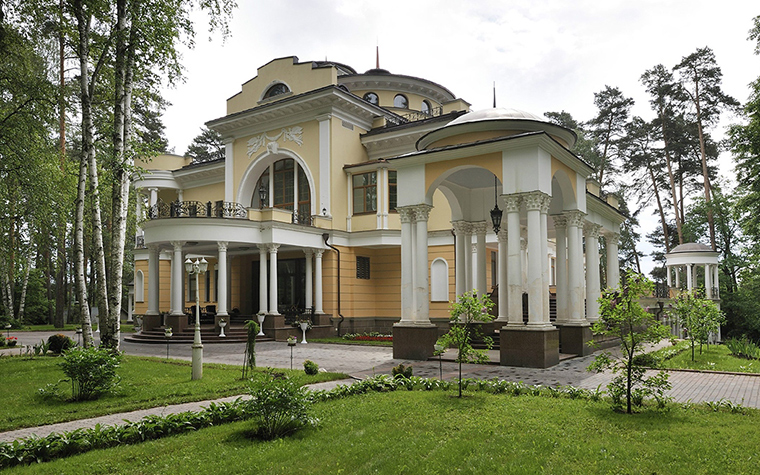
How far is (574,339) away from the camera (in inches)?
605

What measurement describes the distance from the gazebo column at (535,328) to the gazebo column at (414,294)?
2008 mm

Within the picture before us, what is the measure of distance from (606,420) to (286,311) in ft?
63.5

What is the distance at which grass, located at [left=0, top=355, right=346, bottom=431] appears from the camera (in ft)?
27.4

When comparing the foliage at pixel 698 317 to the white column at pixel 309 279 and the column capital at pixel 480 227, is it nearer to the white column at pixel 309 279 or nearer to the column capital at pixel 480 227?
the column capital at pixel 480 227

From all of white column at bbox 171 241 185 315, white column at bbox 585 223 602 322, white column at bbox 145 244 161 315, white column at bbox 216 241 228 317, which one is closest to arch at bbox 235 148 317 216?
white column at bbox 216 241 228 317

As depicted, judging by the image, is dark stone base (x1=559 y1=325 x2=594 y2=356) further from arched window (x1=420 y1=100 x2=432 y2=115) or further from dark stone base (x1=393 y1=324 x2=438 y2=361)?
arched window (x1=420 y1=100 x2=432 y2=115)

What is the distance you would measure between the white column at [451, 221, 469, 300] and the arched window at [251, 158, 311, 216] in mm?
10162

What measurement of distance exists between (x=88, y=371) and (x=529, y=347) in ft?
29.2

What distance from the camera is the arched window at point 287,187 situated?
2720cm

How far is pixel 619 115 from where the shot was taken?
1657 inches

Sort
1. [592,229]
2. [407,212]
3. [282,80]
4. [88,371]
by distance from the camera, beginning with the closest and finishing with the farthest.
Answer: [88,371]
[407,212]
[592,229]
[282,80]

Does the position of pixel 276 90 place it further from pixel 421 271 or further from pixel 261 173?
pixel 421 271

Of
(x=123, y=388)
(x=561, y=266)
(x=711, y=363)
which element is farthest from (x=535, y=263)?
(x=123, y=388)

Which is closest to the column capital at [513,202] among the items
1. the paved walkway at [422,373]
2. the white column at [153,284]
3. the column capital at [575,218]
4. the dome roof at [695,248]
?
the column capital at [575,218]
